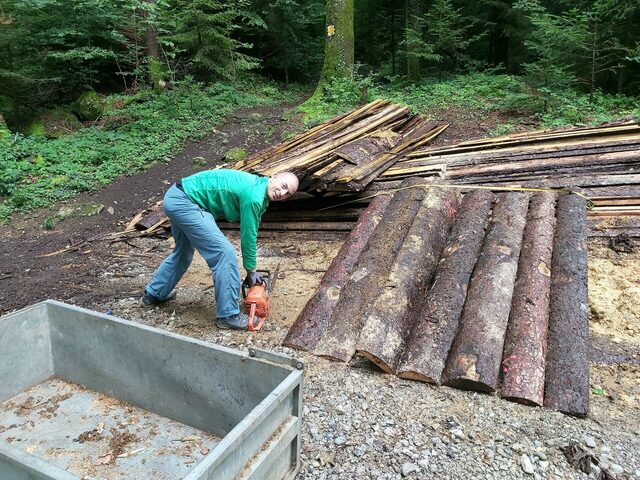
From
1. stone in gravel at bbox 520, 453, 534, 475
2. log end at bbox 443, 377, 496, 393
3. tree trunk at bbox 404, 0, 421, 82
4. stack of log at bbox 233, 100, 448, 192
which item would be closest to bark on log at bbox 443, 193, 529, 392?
log end at bbox 443, 377, 496, 393

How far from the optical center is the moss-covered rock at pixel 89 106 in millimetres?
13315

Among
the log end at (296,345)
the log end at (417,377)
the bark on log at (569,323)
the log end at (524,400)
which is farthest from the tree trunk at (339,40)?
the log end at (524,400)

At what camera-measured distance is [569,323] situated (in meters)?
3.50

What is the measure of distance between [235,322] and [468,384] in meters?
2.02

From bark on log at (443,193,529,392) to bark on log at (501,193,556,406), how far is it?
2.5 inches

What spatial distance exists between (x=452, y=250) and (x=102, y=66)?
49.5 ft

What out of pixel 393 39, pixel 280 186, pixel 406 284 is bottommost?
pixel 406 284

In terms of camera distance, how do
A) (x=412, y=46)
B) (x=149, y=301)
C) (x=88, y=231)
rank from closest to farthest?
(x=149, y=301) < (x=88, y=231) < (x=412, y=46)

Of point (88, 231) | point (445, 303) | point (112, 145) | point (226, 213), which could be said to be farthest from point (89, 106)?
point (445, 303)

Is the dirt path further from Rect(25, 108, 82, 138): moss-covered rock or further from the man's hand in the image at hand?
Rect(25, 108, 82, 138): moss-covered rock

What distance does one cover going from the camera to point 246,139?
443 inches

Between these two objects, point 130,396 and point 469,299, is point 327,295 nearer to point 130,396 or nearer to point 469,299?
point 469,299

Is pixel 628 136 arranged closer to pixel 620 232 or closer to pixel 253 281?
pixel 620 232

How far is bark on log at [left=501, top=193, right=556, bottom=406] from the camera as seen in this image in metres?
3.08
